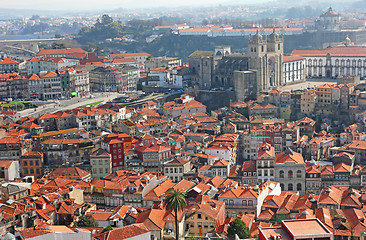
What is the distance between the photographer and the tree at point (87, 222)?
36.4 meters

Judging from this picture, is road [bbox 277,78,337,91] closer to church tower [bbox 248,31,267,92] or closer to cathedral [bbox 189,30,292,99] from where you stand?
cathedral [bbox 189,30,292,99]

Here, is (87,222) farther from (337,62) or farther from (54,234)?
(337,62)

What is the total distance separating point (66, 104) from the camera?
71.3 m

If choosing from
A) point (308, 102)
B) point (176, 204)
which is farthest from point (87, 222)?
point (308, 102)

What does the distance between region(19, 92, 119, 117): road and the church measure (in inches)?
486

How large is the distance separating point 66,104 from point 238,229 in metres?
41.5

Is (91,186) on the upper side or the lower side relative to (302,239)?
lower

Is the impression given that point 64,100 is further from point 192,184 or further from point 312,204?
point 312,204

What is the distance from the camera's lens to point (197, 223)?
37.4 m

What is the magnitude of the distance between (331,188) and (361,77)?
40.8 metres

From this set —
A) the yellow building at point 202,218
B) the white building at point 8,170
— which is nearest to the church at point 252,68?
the white building at point 8,170

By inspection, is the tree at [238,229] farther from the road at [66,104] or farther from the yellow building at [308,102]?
the road at [66,104]

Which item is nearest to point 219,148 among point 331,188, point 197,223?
point 331,188

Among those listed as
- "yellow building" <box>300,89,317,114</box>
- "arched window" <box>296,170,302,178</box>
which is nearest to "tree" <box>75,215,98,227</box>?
"arched window" <box>296,170,302,178</box>
